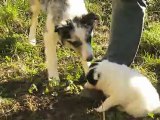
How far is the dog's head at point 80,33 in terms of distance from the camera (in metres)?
4.82

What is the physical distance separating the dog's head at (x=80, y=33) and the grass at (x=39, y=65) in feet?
1.02

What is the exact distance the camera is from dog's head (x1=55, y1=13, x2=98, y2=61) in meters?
4.82

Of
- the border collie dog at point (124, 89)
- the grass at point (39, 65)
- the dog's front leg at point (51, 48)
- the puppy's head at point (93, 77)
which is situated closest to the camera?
the border collie dog at point (124, 89)

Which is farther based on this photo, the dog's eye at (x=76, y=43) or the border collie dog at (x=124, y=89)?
the dog's eye at (x=76, y=43)

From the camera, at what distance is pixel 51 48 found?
5090mm

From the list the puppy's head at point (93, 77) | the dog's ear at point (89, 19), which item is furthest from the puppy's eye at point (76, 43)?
the puppy's head at point (93, 77)

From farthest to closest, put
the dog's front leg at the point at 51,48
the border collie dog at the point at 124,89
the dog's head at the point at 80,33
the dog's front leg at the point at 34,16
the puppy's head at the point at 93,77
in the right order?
the dog's front leg at the point at 34,16 < the dog's front leg at the point at 51,48 < the dog's head at the point at 80,33 < the puppy's head at the point at 93,77 < the border collie dog at the point at 124,89

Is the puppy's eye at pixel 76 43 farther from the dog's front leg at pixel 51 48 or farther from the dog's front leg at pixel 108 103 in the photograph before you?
the dog's front leg at pixel 108 103

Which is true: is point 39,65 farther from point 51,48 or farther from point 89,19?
point 89,19

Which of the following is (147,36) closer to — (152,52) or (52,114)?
(152,52)

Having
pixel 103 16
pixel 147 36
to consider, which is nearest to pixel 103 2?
pixel 103 16

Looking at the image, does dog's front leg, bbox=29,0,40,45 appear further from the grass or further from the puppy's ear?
the puppy's ear

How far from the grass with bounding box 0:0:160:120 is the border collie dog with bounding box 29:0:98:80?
23cm

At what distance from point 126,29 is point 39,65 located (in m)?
1.06
